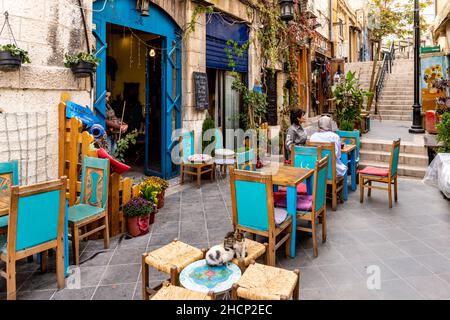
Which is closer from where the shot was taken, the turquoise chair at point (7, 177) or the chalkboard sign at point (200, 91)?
the turquoise chair at point (7, 177)

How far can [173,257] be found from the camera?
2.69 m

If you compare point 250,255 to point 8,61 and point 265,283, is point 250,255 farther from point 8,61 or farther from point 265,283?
point 8,61

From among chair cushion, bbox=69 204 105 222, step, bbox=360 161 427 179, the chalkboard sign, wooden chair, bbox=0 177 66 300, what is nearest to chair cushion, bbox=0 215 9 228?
wooden chair, bbox=0 177 66 300

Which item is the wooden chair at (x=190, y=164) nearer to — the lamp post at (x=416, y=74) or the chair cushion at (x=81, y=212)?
the chair cushion at (x=81, y=212)

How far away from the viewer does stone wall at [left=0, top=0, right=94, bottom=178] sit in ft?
13.6

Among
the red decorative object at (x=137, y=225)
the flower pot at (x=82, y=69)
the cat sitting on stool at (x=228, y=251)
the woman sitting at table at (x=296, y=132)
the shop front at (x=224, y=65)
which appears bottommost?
the red decorative object at (x=137, y=225)

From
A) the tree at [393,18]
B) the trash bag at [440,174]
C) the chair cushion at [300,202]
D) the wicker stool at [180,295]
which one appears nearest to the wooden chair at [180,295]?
the wicker stool at [180,295]

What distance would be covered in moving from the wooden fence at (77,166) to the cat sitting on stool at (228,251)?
7.33ft

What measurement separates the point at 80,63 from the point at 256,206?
3.24 metres

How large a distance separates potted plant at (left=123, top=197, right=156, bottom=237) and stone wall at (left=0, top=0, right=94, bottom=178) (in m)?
1.23

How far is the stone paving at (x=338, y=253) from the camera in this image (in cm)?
311

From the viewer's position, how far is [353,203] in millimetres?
5797

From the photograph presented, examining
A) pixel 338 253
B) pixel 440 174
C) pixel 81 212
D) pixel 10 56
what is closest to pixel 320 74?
pixel 440 174
